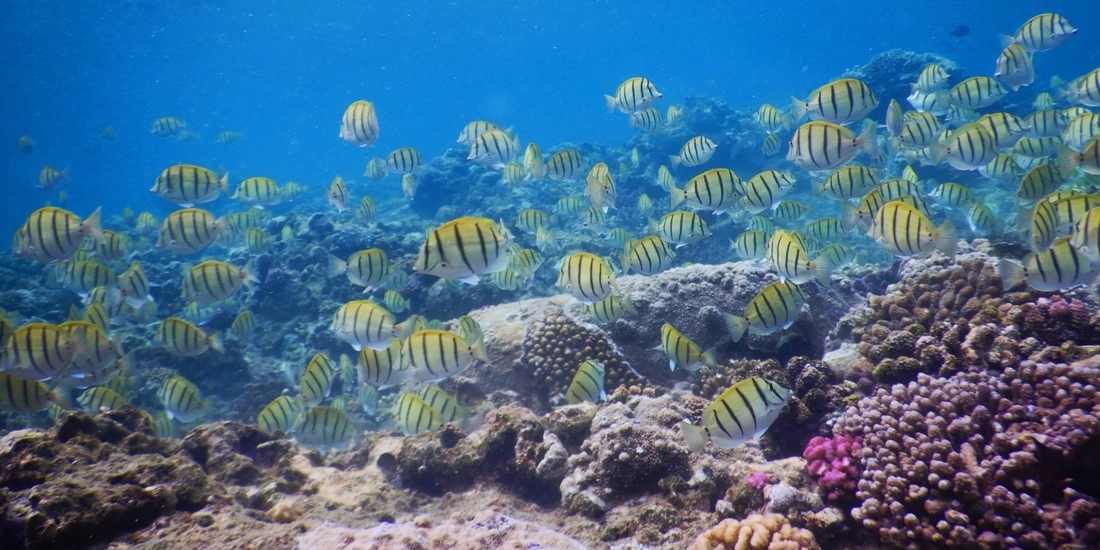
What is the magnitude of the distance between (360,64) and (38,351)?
114 metres

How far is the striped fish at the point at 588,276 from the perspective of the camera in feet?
13.7

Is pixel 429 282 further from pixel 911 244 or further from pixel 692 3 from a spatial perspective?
pixel 692 3

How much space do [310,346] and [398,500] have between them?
21.9ft

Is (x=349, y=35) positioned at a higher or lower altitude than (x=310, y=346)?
higher

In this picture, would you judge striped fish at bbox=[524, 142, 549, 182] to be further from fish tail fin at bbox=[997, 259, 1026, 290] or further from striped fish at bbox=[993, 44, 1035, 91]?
striped fish at bbox=[993, 44, 1035, 91]

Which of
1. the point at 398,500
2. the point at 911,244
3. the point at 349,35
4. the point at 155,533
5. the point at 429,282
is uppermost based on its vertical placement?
the point at 349,35

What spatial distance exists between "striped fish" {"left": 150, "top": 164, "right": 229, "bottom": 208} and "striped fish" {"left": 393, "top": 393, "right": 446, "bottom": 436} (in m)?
3.59

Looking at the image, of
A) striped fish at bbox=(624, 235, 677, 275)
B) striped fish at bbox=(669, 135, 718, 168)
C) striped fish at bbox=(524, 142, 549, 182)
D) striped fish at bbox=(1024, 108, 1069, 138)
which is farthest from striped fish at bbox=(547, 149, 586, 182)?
striped fish at bbox=(1024, 108, 1069, 138)

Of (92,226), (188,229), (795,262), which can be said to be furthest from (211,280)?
(795,262)

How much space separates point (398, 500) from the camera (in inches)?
187

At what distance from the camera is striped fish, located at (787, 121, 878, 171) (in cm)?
455

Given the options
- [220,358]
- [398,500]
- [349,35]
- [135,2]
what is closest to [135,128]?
[349,35]

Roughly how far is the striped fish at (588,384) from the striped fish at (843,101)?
3546mm

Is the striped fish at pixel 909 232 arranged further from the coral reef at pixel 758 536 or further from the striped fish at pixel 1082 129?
the striped fish at pixel 1082 129
